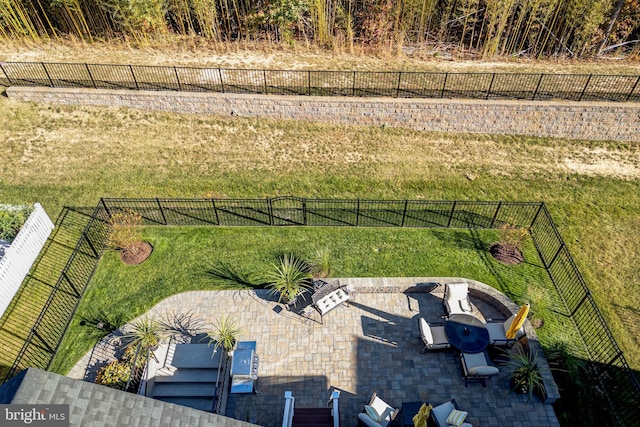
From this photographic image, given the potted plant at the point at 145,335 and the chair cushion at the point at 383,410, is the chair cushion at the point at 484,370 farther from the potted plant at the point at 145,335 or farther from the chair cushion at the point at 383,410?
the potted plant at the point at 145,335

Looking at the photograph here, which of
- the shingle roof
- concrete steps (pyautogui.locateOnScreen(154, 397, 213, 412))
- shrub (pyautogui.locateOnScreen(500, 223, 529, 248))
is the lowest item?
the shingle roof

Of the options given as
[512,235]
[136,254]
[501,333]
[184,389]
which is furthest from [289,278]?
[512,235]

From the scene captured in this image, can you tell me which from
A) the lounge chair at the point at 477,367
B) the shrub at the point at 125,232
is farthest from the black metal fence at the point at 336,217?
the lounge chair at the point at 477,367

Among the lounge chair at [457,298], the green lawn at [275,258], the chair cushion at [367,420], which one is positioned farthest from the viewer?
the green lawn at [275,258]

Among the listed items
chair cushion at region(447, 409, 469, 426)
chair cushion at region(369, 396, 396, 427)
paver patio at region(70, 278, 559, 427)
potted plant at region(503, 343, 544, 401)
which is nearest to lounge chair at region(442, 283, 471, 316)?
paver patio at region(70, 278, 559, 427)

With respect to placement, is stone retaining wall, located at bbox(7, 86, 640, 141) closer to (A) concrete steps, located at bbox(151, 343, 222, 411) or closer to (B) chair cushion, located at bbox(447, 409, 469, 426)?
(A) concrete steps, located at bbox(151, 343, 222, 411)

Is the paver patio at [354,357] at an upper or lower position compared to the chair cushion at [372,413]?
upper
